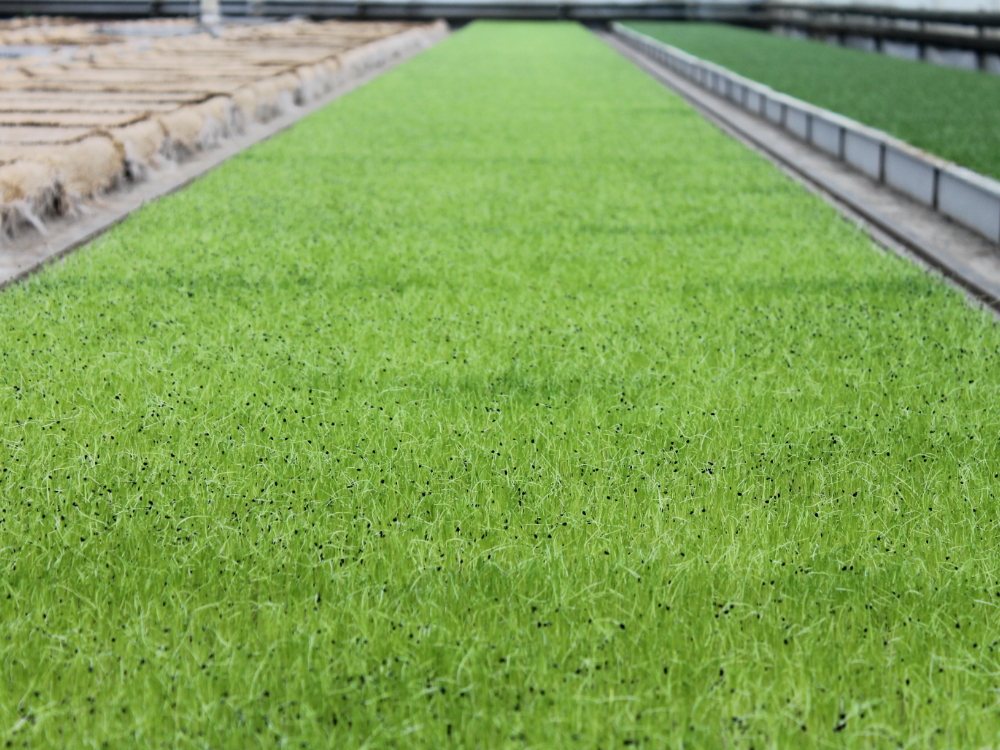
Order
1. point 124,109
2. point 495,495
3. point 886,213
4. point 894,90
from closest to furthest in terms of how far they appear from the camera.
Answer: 1. point 495,495
2. point 886,213
3. point 124,109
4. point 894,90

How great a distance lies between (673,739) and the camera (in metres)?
1.72

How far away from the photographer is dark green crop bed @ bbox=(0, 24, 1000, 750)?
5.96 ft

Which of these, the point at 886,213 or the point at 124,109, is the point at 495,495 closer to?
the point at 886,213

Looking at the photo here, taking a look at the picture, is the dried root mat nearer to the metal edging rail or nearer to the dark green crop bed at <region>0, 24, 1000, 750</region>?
the dark green crop bed at <region>0, 24, 1000, 750</region>

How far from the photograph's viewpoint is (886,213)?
567cm

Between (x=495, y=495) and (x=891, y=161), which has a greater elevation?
(x=891, y=161)

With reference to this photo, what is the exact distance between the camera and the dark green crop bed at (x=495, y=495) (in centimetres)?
182

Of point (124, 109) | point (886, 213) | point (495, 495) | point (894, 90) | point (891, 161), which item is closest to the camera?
point (495, 495)

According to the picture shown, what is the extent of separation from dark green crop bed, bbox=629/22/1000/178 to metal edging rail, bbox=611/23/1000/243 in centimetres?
40

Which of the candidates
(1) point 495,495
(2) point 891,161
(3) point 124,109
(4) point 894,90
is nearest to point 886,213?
(2) point 891,161

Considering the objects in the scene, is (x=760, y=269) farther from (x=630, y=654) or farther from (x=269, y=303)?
(x=630, y=654)

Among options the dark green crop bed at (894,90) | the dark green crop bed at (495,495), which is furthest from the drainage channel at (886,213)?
the dark green crop bed at (894,90)

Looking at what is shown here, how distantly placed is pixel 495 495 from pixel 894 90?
1045 cm

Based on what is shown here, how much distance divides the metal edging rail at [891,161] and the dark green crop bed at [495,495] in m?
0.65
